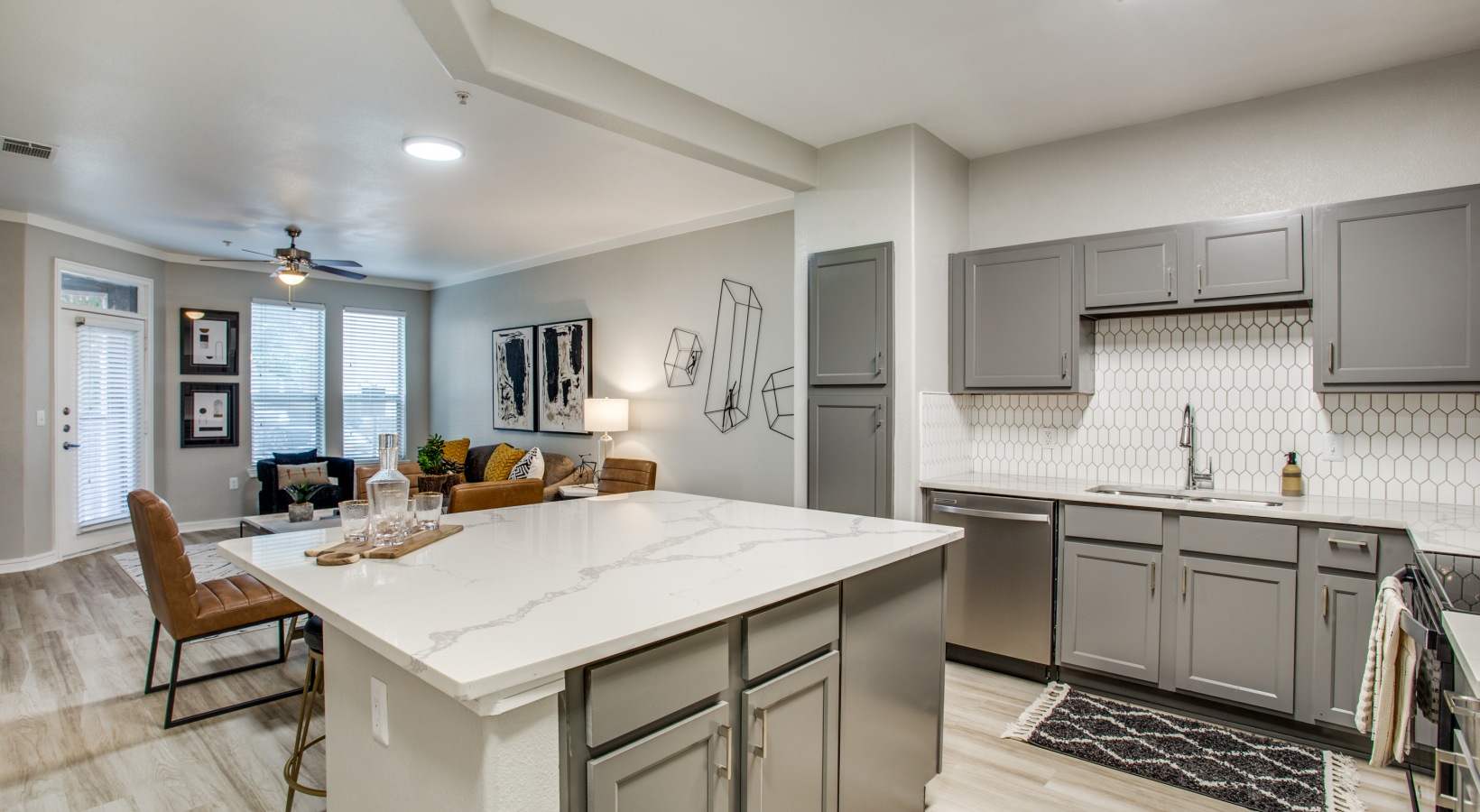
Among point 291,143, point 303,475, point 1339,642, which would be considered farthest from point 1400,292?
point 303,475

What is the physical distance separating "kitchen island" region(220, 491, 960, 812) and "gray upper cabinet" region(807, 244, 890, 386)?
131 centimetres

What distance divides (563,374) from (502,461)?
3.31 ft

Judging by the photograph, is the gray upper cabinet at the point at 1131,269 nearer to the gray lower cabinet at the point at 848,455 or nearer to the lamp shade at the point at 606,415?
the gray lower cabinet at the point at 848,455

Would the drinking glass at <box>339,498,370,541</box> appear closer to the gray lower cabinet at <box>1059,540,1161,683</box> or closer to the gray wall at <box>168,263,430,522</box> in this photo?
the gray lower cabinet at <box>1059,540,1161,683</box>

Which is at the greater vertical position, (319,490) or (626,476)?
(626,476)

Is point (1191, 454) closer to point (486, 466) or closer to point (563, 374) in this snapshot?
point (563, 374)

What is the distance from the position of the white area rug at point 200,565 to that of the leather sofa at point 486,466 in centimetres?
117

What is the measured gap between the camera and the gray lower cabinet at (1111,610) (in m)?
2.98

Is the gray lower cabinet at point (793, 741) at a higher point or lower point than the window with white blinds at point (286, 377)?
lower

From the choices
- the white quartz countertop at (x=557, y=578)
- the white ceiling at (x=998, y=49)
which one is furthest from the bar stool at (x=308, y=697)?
the white ceiling at (x=998, y=49)

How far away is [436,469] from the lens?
6.53 meters

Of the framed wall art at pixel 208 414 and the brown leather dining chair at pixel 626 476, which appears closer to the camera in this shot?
the brown leather dining chair at pixel 626 476

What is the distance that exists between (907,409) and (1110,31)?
5.62 feet

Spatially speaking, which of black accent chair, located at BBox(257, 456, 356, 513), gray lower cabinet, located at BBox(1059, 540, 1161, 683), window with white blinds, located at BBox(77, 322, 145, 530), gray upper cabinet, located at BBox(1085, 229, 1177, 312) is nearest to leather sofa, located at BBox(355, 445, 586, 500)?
black accent chair, located at BBox(257, 456, 356, 513)
